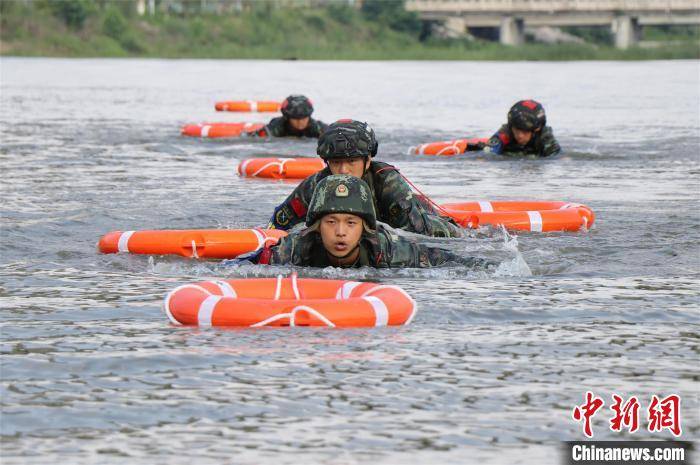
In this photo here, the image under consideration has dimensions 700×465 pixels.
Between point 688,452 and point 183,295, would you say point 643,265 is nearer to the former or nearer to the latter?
point 183,295

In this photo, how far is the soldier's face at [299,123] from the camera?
23.6 m

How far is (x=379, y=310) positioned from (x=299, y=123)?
1570 centimetres

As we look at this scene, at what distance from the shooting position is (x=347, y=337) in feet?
26.8

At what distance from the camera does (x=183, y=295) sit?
8.49 metres

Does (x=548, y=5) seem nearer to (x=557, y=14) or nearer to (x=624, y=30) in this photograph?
(x=557, y=14)

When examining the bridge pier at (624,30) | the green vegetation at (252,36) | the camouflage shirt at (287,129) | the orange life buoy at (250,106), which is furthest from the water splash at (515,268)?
the bridge pier at (624,30)

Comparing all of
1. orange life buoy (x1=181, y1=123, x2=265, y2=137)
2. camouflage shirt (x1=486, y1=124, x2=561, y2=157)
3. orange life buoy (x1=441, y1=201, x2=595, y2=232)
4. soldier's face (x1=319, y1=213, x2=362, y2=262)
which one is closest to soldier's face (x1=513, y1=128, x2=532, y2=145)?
camouflage shirt (x1=486, y1=124, x2=561, y2=157)

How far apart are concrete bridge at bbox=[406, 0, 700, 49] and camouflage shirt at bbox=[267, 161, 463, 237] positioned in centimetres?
8526

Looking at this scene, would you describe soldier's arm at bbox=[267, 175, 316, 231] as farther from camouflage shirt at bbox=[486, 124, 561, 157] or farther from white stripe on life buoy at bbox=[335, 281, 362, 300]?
camouflage shirt at bbox=[486, 124, 561, 157]

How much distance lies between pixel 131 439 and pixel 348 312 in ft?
6.99

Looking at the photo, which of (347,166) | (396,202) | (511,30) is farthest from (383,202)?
(511,30)

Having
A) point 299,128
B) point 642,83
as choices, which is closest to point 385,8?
point 642,83

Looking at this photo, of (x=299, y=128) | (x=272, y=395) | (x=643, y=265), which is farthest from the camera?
(x=299, y=128)

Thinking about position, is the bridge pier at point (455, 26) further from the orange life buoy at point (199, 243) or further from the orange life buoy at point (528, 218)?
the orange life buoy at point (199, 243)
